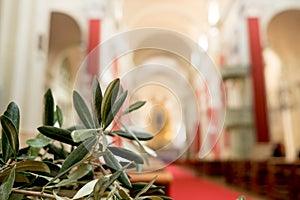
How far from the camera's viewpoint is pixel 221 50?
45.5ft

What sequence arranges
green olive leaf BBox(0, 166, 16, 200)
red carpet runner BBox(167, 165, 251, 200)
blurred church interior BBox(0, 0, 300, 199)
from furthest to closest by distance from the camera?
red carpet runner BBox(167, 165, 251, 200) < blurred church interior BBox(0, 0, 300, 199) < green olive leaf BBox(0, 166, 16, 200)

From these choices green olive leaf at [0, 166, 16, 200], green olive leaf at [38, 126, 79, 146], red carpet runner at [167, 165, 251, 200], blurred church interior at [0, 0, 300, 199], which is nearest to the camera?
green olive leaf at [0, 166, 16, 200]

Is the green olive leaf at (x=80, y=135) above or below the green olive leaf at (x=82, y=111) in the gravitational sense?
below

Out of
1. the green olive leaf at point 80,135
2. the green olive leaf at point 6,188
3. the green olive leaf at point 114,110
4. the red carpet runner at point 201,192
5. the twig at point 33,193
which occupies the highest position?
the green olive leaf at point 114,110

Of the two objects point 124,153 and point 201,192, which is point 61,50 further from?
point 124,153

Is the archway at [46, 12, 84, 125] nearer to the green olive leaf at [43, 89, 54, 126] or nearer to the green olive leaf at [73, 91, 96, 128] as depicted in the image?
the green olive leaf at [43, 89, 54, 126]

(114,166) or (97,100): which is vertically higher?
(97,100)

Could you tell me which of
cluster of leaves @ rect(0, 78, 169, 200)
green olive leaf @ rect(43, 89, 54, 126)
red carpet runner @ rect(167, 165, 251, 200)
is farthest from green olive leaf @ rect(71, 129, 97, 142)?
red carpet runner @ rect(167, 165, 251, 200)

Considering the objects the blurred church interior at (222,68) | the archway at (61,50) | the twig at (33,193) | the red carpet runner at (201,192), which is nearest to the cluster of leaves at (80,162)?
the twig at (33,193)

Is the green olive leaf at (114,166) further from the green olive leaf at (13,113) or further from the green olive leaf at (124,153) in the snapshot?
the green olive leaf at (13,113)

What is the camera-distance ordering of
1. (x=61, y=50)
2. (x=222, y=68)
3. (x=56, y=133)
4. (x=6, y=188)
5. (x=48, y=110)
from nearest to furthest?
(x=6, y=188) < (x=56, y=133) < (x=48, y=110) < (x=222, y=68) < (x=61, y=50)

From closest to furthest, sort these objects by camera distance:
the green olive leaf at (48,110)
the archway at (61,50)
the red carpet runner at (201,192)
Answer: the green olive leaf at (48,110)
the red carpet runner at (201,192)
the archway at (61,50)

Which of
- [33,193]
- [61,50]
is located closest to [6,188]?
[33,193]

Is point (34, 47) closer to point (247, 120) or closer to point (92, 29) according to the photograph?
point (92, 29)
